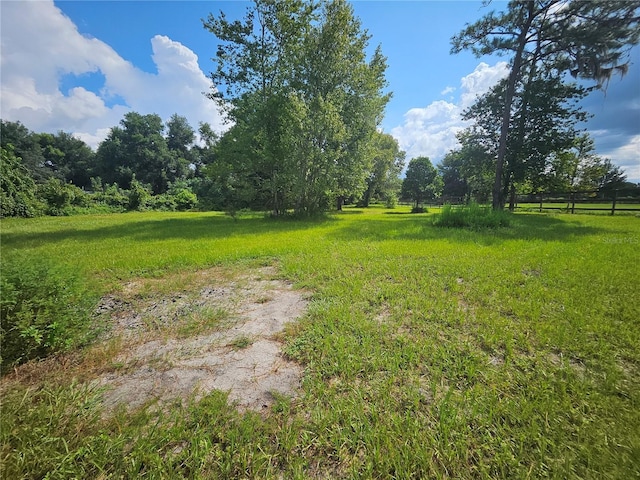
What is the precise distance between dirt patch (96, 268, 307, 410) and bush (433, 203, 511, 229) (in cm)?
930

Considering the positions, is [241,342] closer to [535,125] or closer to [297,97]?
[297,97]

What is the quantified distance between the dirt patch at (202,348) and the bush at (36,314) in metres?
0.47

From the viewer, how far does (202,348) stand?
243cm

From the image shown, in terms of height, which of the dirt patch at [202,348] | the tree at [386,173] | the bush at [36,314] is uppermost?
the tree at [386,173]

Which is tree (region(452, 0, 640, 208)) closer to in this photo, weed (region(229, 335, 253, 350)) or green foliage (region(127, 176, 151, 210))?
weed (region(229, 335, 253, 350))

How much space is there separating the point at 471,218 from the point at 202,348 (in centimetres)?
1112

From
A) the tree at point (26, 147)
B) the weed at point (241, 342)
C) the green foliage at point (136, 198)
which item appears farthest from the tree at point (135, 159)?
the weed at point (241, 342)

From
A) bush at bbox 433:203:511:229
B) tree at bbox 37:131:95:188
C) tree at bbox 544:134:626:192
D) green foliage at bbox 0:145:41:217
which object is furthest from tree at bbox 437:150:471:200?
tree at bbox 37:131:95:188

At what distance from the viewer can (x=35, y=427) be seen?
57.8 inches

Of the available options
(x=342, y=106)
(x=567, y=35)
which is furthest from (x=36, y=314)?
(x=567, y=35)

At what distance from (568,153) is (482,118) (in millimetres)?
6222

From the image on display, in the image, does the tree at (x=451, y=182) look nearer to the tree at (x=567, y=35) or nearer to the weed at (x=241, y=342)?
the tree at (x=567, y=35)

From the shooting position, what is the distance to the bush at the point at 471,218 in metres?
10.2

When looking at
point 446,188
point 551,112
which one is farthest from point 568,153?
point 446,188
